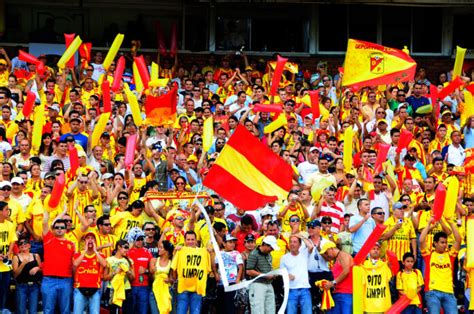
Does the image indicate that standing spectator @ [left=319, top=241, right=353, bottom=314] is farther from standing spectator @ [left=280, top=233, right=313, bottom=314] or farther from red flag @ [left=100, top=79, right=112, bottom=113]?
red flag @ [left=100, top=79, right=112, bottom=113]

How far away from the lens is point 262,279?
2227 cm

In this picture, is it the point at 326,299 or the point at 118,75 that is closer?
the point at 326,299

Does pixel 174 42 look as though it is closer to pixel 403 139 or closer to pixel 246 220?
pixel 403 139

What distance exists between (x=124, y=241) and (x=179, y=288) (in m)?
1.04

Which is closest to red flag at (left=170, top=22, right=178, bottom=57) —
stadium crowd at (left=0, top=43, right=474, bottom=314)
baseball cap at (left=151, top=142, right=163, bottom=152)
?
stadium crowd at (left=0, top=43, right=474, bottom=314)

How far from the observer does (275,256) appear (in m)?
22.7

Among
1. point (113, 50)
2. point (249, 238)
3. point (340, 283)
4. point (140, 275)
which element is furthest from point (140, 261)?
point (113, 50)

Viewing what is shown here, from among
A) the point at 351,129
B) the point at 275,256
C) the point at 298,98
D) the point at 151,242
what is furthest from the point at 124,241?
the point at 298,98

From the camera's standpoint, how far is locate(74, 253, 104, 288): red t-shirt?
22156mm

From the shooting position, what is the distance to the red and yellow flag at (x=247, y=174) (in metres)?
20.4

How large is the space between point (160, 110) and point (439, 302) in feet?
19.9

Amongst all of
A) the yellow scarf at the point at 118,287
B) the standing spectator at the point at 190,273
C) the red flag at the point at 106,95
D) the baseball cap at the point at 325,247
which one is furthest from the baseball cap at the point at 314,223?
the red flag at the point at 106,95

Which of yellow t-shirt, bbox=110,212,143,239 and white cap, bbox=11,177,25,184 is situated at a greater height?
white cap, bbox=11,177,25,184

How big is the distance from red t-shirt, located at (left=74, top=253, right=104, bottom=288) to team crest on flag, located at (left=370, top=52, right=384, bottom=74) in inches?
300
